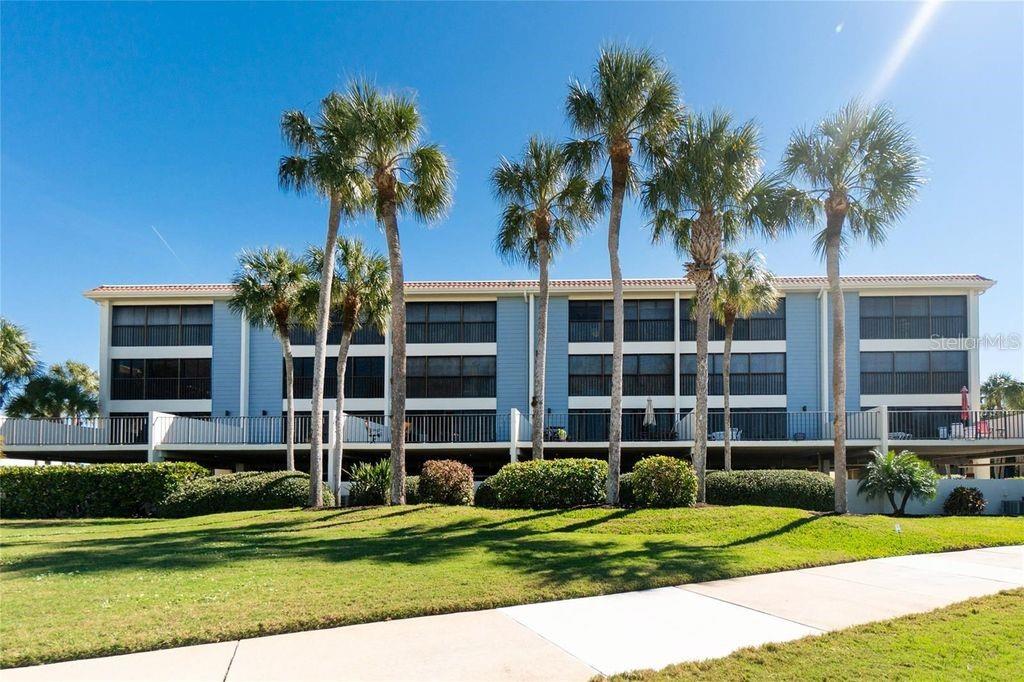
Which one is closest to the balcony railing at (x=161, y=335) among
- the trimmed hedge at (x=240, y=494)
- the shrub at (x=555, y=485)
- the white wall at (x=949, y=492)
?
the trimmed hedge at (x=240, y=494)

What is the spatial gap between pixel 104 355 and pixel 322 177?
17.8 m

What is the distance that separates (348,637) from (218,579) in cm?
321

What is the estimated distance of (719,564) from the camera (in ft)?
32.2

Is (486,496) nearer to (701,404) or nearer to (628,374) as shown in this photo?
(701,404)

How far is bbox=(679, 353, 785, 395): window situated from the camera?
91.8 ft

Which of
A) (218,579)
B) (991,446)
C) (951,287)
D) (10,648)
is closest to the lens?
(10,648)

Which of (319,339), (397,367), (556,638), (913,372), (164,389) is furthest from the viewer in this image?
(164,389)

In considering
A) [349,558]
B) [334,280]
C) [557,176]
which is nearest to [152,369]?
[334,280]

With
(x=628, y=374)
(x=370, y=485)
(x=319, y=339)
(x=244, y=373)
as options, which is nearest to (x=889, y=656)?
(x=370, y=485)

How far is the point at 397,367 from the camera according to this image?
55.2ft

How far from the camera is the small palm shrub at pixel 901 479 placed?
17938 mm

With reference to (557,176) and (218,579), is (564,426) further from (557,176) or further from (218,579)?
(218,579)

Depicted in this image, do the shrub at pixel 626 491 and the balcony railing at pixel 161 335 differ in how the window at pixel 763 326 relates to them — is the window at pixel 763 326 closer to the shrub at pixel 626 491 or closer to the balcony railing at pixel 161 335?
the shrub at pixel 626 491

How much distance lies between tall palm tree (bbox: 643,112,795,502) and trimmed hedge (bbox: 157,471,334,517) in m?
10.9
